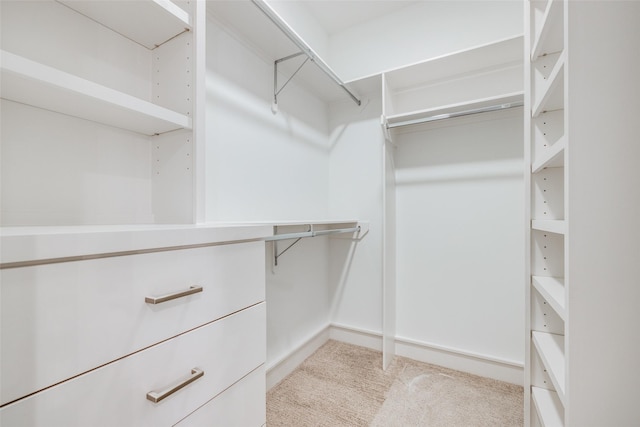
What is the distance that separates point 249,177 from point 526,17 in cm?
147

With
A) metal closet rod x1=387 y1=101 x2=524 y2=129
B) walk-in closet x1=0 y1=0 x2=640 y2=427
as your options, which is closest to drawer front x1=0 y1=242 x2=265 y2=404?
walk-in closet x1=0 y1=0 x2=640 y2=427

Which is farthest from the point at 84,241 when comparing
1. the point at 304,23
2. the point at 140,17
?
the point at 304,23

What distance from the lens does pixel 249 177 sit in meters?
1.55

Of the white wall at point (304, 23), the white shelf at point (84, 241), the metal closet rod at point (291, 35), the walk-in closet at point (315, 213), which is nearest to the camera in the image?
the white shelf at point (84, 241)

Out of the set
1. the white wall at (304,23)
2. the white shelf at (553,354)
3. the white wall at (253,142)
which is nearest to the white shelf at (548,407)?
the white shelf at (553,354)

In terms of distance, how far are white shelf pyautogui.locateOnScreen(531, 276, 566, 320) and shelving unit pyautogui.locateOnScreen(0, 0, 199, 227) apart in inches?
45.0

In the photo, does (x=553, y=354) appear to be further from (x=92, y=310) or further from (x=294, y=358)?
(x=294, y=358)

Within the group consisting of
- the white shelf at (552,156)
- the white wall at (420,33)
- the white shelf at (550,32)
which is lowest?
the white shelf at (552,156)

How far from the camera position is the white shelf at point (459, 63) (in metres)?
1.57

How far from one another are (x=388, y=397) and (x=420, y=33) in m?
2.40

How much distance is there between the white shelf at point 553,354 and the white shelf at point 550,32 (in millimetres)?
1079

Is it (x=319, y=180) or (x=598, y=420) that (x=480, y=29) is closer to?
(x=319, y=180)

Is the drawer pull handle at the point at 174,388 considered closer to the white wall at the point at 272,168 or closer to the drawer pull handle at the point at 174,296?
the drawer pull handle at the point at 174,296

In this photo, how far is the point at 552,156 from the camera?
0.82 meters
